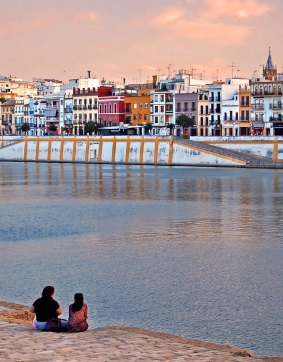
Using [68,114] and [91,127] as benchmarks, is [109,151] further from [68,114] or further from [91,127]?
[68,114]

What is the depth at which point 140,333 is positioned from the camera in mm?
14047

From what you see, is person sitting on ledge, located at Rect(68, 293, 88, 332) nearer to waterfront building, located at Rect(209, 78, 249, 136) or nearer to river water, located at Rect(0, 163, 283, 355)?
river water, located at Rect(0, 163, 283, 355)

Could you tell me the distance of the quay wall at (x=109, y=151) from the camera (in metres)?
88.0

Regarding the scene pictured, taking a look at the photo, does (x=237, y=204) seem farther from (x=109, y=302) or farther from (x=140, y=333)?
(x=140, y=333)

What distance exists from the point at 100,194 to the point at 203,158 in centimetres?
3639

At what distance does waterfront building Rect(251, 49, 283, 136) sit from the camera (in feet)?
314

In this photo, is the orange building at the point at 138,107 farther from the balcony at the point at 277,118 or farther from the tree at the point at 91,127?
the balcony at the point at 277,118

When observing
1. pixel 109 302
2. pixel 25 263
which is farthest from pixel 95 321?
pixel 25 263

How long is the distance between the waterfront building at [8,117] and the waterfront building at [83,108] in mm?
19385

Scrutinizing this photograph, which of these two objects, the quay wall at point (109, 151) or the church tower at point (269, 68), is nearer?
the quay wall at point (109, 151)

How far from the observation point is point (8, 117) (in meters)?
144

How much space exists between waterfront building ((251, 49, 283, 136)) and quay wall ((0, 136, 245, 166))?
12.4m

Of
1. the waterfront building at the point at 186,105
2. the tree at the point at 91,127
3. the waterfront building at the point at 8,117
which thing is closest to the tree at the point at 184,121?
the waterfront building at the point at 186,105

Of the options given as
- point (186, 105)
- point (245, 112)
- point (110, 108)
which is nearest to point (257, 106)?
point (245, 112)
